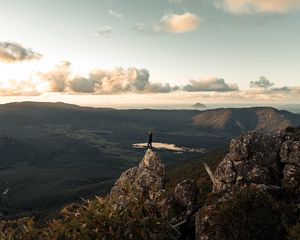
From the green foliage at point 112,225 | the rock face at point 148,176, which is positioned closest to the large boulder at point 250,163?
the rock face at point 148,176

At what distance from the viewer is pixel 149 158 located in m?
52.7

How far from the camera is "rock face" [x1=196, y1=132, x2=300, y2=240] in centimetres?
4256

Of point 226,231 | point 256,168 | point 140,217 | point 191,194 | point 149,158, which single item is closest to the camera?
point 140,217

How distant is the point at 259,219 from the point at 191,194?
37.7ft

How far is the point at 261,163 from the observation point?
46312 millimetres

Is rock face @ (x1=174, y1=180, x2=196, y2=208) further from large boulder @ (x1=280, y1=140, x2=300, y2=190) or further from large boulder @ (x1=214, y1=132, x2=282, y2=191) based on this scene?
large boulder @ (x1=280, y1=140, x2=300, y2=190)

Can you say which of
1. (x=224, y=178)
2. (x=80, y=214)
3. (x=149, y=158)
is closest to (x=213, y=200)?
(x=224, y=178)

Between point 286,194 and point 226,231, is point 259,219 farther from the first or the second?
point 286,194

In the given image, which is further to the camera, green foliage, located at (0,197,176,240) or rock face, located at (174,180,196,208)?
rock face, located at (174,180,196,208)

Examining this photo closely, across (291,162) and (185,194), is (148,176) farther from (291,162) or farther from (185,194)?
(291,162)

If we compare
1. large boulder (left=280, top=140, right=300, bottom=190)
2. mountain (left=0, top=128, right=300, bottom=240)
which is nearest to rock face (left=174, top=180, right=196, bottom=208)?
mountain (left=0, top=128, right=300, bottom=240)

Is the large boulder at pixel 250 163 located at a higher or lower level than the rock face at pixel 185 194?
higher

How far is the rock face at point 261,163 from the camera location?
42.6m

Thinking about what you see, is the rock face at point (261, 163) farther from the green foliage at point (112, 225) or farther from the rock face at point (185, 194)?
the green foliage at point (112, 225)
